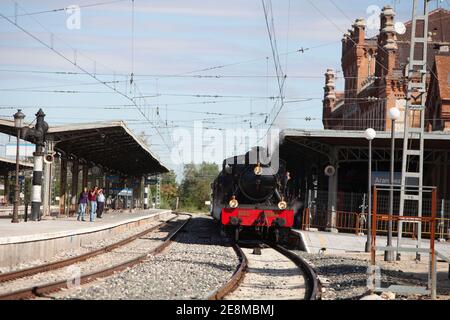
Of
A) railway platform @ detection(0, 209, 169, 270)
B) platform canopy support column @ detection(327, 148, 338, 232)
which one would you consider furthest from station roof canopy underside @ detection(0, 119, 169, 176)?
platform canopy support column @ detection(327, 148, 338, 232)

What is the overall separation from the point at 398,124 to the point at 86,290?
44214mm

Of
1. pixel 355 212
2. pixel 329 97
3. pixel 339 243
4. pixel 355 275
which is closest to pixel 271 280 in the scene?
pixel 355 275

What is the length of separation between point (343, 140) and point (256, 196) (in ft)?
29.5

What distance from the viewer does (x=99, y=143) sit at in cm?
3406

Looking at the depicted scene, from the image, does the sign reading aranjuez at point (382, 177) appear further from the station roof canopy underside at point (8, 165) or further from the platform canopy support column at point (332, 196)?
the station roof canopy underside at point (8, 165)

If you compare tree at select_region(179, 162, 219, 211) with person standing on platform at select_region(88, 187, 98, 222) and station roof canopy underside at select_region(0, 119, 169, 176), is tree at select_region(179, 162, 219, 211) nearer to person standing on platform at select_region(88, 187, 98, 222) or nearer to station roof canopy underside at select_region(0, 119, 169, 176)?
station roof canopy underside at select_region(0, 119, 169, 176)

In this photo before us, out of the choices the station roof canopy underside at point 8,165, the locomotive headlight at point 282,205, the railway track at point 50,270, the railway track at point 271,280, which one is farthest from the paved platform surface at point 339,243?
the station roof canopy underside at point 8,165

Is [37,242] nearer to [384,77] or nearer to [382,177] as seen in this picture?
[382,177]

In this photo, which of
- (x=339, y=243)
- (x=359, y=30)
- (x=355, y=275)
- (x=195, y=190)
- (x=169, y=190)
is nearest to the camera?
(x=355, y=275)

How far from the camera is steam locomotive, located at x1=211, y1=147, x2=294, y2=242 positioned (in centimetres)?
2408

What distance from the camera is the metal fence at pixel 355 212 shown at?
31453 millimetres

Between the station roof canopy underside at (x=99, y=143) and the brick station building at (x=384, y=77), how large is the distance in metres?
14.0
